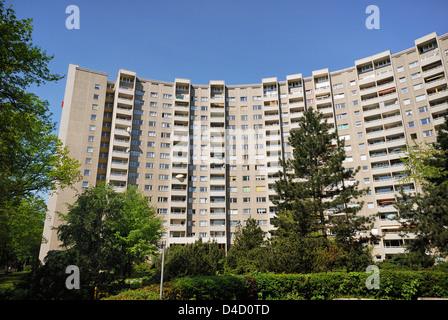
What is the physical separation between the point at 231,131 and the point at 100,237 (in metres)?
44.0

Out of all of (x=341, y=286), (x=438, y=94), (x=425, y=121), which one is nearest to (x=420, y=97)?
(x=438, y=94)

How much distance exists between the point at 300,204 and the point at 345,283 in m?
9.92

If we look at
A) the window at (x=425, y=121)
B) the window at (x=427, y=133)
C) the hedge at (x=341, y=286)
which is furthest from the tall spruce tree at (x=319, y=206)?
the window at (x=425, y=121)

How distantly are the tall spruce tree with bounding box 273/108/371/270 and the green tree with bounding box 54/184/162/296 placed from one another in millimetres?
13736

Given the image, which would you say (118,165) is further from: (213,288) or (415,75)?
(415,75)

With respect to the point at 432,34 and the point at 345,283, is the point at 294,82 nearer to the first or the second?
the point at 432,34

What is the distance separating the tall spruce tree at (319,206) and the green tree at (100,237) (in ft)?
45.1

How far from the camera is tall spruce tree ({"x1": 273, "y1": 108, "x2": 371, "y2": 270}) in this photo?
74.0ft

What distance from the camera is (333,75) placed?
62906 mm

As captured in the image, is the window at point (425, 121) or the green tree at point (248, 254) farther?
the window at point (425, 121)

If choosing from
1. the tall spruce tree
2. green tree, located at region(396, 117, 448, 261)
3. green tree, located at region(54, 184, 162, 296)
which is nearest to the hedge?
the tall spruce tree

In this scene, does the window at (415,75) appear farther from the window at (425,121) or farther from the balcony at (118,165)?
the balcony at (118,165)

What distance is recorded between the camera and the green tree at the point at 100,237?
17.2 m
